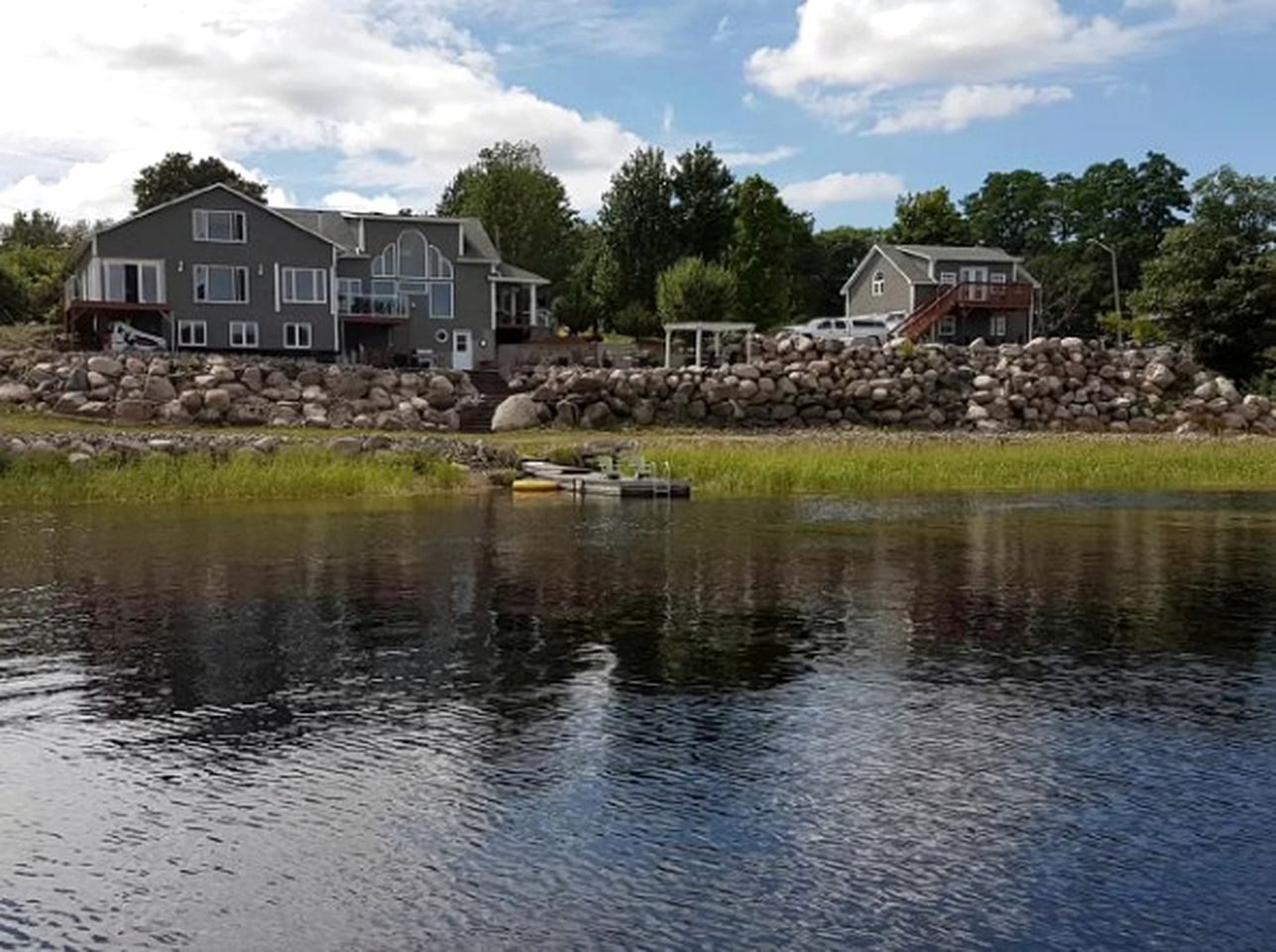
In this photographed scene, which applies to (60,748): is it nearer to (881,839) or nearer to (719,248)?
(881,839)

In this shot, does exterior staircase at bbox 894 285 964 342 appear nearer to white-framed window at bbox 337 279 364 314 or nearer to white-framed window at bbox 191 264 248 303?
white-framed window at bbox 337 279 364 314

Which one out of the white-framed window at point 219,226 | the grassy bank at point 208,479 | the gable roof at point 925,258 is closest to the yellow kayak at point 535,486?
the grassy bank at point 208,479

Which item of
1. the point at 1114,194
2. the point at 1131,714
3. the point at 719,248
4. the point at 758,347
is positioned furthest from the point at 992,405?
the point at 1114,194

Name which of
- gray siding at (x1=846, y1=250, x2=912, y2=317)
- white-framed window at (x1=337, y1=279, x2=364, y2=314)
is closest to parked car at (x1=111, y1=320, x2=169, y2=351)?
white-framed window at (x1=337, y1=279, x2=364, y2=314)

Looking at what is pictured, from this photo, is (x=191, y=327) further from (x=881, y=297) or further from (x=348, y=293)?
(x=881, y=297)

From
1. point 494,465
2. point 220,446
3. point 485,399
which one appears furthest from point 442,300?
point 220,446

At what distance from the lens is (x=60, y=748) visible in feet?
47.1

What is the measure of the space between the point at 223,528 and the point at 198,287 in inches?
1554

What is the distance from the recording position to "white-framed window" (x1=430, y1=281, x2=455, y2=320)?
7438 centimetres

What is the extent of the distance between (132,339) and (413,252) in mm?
16120

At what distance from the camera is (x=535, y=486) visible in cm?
4247

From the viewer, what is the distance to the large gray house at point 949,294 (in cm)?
8456

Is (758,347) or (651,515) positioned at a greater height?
(758,347)

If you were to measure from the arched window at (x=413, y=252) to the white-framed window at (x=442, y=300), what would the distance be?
1.30 meters
